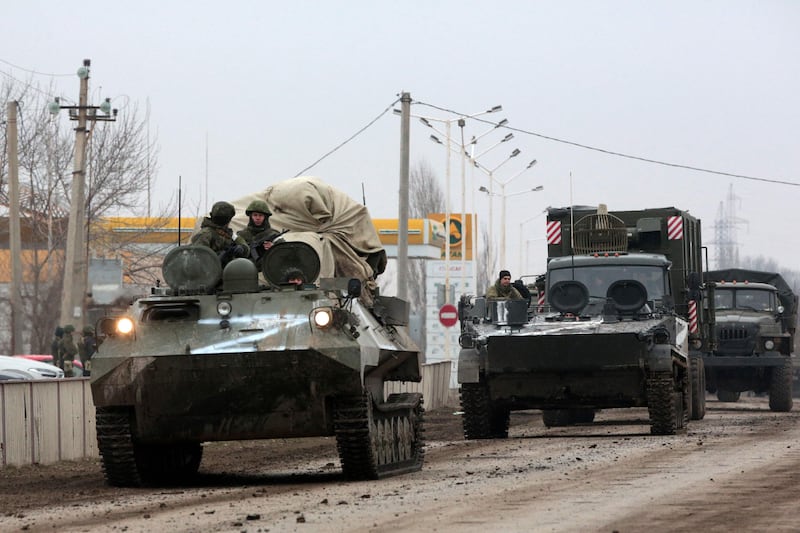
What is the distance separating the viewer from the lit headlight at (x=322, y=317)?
1340 centimetres

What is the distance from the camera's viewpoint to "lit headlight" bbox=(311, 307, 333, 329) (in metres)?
13.4

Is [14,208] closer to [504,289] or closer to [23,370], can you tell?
[23,370]

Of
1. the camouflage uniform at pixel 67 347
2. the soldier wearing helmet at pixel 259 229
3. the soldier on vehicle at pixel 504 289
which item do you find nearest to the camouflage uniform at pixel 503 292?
the soldier on vehicle at pixel 504 289

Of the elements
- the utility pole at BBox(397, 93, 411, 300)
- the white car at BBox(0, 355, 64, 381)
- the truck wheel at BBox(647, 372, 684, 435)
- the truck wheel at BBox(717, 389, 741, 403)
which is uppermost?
the utility pole at BBox(397, 93, 411, 300)

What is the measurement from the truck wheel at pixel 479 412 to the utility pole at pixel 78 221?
18.4m

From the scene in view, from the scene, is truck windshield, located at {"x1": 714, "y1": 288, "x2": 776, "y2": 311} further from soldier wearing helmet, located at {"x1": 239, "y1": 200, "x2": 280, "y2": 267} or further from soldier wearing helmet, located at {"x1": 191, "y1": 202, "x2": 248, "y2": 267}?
soldier wearing helmet, located at {"x1": 191, "y1": 202, "x2": 248, "y2": 267}

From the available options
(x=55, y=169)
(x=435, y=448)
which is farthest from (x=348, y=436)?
(x=55, y=169)

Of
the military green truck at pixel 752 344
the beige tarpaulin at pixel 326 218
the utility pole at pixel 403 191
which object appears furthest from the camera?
the utility pole at pixel 403 191

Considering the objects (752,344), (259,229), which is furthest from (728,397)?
(259,229)

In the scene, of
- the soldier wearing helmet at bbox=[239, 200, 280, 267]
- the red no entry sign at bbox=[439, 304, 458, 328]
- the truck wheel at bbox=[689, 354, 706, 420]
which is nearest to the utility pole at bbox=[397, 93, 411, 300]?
the red no entry sign at bbox=[439, 304, 458, 328]

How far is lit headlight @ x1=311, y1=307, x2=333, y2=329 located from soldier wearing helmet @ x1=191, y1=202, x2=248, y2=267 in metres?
1.63

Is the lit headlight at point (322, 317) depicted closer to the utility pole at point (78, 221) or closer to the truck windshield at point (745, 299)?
the truck windshield at point (745, 299)

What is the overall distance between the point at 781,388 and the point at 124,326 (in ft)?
57.3

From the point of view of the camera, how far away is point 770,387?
29.2 metres
